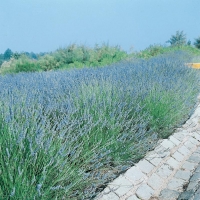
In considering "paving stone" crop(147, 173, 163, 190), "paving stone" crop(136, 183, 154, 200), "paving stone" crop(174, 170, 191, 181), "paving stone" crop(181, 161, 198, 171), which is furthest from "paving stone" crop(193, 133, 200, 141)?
"paving stone" crop(136, 183, 154, 200)

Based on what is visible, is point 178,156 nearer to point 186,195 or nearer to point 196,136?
point 196,136

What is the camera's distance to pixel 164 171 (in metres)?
3.32

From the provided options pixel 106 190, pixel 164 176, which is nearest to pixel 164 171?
pixel 164 176

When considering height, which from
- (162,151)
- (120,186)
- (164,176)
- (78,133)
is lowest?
(164,176)

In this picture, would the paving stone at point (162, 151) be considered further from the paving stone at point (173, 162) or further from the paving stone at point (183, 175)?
the paving stone at point (183, 175)

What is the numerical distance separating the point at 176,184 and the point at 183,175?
257mm

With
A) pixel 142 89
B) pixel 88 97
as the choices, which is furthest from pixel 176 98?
pixel 88 97

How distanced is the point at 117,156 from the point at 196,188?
0.86 metres

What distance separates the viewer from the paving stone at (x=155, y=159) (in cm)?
333

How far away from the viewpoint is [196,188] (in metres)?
2.88

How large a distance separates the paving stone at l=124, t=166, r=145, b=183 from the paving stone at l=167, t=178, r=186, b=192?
324 mm

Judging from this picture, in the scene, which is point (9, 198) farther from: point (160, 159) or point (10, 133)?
point (160, 159)

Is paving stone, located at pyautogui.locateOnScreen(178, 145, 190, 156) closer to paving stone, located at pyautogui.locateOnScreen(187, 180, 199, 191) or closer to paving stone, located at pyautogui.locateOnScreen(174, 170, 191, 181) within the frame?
paving stone, located at pyautogui.locateOnScreen(174, 170, 191, 181)

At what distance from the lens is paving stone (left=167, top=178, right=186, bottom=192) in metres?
3.03
